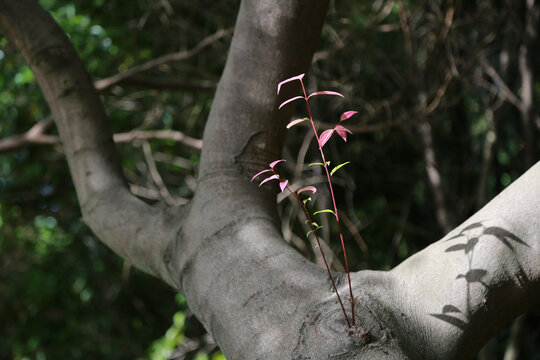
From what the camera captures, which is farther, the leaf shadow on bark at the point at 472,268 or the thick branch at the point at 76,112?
the thick branch at the point at 76,112

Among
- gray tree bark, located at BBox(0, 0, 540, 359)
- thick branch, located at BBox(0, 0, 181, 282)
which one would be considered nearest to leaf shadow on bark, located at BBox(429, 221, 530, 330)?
gray tree bark, located at BBox(0, 0, 540, 359)

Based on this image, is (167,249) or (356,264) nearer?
(167,249)

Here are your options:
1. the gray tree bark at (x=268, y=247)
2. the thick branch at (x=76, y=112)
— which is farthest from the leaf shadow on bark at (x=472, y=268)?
the thick branch at (x=76, y=112)

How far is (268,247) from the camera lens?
88 centimetres

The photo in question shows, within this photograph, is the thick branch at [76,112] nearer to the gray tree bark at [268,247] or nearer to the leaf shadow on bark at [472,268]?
the gray tree bark at [268,247]

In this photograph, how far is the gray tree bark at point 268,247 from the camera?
75 centimetres

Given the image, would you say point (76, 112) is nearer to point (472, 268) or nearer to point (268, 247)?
point (268, 247)

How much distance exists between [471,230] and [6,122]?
12.0ft

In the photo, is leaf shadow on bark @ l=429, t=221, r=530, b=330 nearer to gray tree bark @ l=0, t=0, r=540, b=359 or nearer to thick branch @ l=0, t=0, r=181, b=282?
gray tree bark @ l=0, t=0, r=540, b=359

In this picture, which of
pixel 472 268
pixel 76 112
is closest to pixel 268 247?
pixel 472 268

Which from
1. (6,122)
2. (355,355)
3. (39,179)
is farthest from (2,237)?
(355,355)

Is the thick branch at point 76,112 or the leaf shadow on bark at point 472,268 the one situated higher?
the thick branch at point 76,112

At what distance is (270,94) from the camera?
1025 mm

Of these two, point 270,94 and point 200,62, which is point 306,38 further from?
point 200,62
